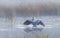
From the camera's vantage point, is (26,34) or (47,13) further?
(26,34)

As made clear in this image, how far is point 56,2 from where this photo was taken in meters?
0.20

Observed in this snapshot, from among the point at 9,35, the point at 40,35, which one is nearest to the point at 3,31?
the point at 9,35

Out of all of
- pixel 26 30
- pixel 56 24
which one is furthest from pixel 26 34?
pixel 56 24

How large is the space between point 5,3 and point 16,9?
30 mm

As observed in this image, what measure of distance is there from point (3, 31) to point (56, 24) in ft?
0.73

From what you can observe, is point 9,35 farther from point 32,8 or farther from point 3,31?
point 32,8

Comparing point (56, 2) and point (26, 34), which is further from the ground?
point (56, 2)

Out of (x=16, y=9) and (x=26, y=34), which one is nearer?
(x=16, y=9)

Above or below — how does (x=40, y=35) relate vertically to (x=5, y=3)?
below

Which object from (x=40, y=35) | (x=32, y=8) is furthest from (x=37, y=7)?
(x=40, y=35)

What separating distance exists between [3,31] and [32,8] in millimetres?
197

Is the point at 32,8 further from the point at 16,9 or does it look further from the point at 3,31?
the point at 3,31

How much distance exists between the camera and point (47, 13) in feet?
0.76

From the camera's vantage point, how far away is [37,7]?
0.21m
